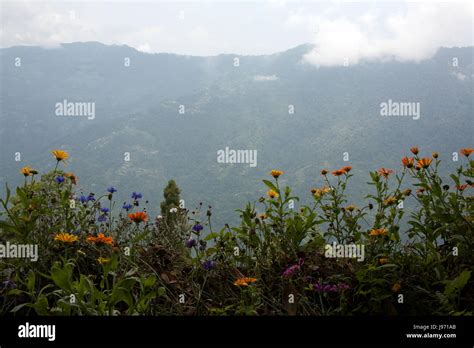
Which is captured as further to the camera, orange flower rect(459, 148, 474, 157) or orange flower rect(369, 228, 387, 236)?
orange flower rect(459, 148, 474, 157)

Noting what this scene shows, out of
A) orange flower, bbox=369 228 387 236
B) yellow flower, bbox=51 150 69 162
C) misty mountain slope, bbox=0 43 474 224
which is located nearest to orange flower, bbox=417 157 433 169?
orange flower, bbox=369 228 387 236

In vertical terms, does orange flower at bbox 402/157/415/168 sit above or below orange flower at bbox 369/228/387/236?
above

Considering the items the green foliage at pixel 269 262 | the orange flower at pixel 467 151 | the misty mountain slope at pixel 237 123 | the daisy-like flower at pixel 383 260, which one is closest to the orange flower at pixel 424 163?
the green foliage at pixel 269 262

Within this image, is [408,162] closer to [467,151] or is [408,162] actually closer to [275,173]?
[467,151]

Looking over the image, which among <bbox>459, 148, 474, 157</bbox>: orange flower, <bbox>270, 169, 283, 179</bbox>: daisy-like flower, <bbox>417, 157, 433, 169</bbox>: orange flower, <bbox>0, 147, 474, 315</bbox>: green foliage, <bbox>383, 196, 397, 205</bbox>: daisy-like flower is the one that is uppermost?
<bbox>459, 148, 474, 157</bbox>: orange flower

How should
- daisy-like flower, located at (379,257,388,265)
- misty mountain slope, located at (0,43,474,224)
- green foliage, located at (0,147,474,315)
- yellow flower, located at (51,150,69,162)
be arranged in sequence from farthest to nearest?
misty mountain slope, located at (0,43,474,224) → yellow flower, located at (51,150,69,162) → daisy-like flower, located at (379,257,388,265) → green foliage, located at (0,147,474,315)

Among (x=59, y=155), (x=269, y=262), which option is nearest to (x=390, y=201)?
(x=269, y=262)

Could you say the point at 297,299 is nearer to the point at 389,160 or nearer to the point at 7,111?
the point at 389,160

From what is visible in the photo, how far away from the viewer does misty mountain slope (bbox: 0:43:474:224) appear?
161 feet

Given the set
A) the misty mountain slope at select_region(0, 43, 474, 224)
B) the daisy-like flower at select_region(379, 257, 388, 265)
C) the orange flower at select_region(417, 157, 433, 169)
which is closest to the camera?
the daisy-like flower at select_region(379, 257, 388, 265)

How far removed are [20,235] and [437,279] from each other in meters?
2.44

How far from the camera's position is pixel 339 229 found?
10.1 feet

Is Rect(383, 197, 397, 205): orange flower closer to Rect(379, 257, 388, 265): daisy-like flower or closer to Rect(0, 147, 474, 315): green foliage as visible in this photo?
Rect(0, 147, 474, 315): green foliage

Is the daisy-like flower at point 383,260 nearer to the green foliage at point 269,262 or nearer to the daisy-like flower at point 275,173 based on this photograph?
the green foliage at point 269,262
